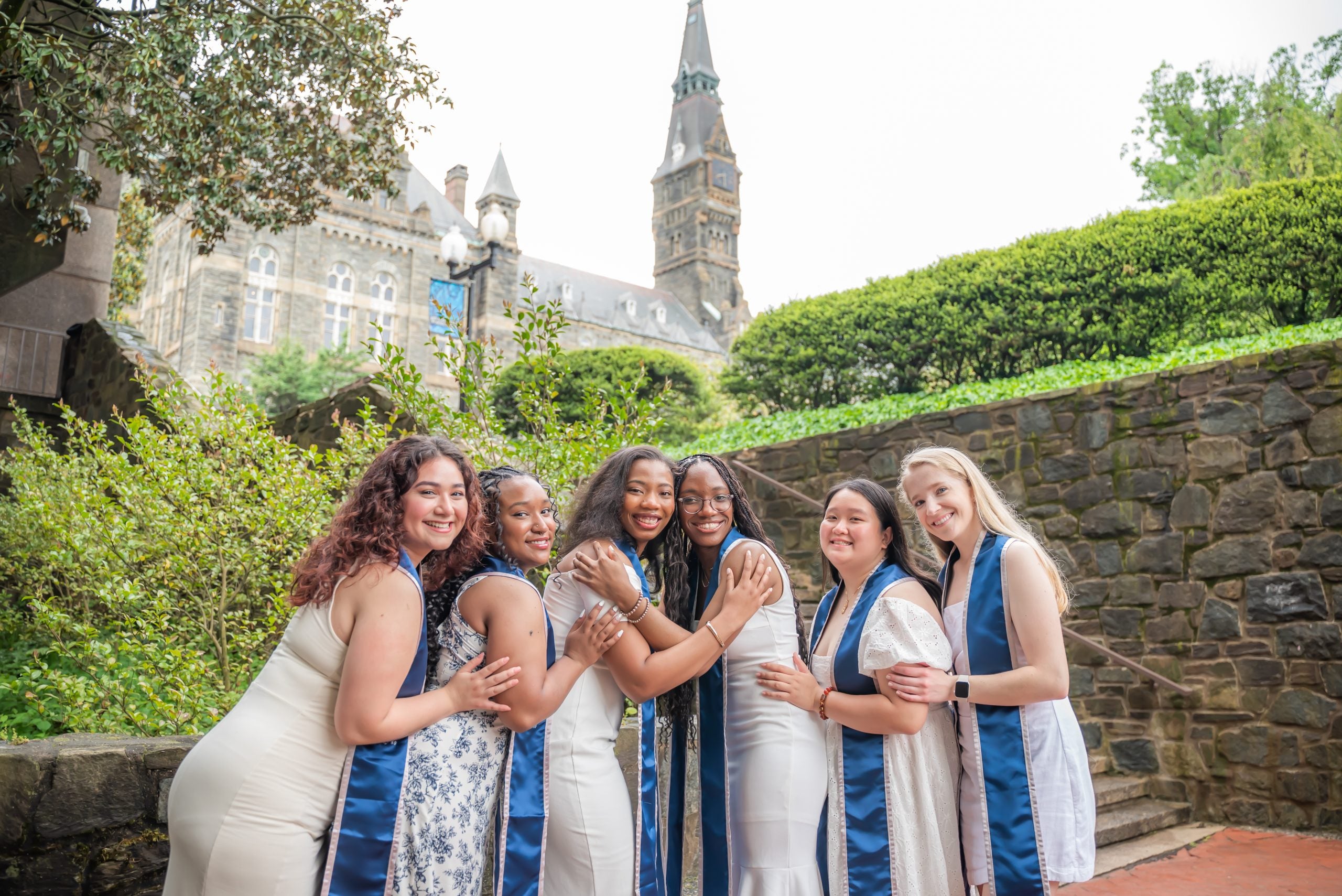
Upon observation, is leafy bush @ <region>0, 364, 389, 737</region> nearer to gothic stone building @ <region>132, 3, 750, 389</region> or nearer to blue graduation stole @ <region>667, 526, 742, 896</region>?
blue graduation stole @ <region>667, 526, 742, 896</region>

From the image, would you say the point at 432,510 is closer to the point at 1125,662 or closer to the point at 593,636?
the point at 593,636

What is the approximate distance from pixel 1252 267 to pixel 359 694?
9098 mm

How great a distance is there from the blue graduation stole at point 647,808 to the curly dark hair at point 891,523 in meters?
0.70

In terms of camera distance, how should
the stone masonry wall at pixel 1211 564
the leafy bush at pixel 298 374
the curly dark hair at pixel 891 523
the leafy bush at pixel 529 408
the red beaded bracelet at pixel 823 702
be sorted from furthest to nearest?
the leafy bush at pixel 298 374, the stone masonry wall at pixel 1211 564, the leafy bush at pixel 529 408, the curly dark hair at pixel 891 523, the red beaded bracelet at pixel 823 702

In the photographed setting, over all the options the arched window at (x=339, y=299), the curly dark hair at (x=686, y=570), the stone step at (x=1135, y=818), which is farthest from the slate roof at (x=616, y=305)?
the curly dark hair at (x=686, y=570)

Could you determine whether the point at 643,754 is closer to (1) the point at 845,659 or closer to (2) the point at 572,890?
(2) the point at 572,890

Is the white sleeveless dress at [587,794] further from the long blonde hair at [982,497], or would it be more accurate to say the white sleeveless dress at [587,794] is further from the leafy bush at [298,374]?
the leafy bush at [298,374]

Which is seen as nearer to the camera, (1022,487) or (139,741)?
(139,741)

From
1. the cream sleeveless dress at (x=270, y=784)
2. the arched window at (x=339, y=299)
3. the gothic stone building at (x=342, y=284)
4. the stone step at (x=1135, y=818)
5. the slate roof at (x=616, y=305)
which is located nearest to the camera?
the cream sleeveless dress at (x=270, y=784)

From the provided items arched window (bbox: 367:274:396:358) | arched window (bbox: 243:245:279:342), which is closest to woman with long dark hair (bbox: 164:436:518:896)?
arched window (bbox: 243:245:279:342)

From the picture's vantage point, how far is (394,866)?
6.91ft

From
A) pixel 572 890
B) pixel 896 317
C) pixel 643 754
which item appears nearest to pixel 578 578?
pixel 643 754

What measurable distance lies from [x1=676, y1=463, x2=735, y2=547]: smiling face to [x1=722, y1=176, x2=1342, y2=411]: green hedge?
24.5 feet

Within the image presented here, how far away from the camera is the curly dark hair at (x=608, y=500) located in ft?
8.80
